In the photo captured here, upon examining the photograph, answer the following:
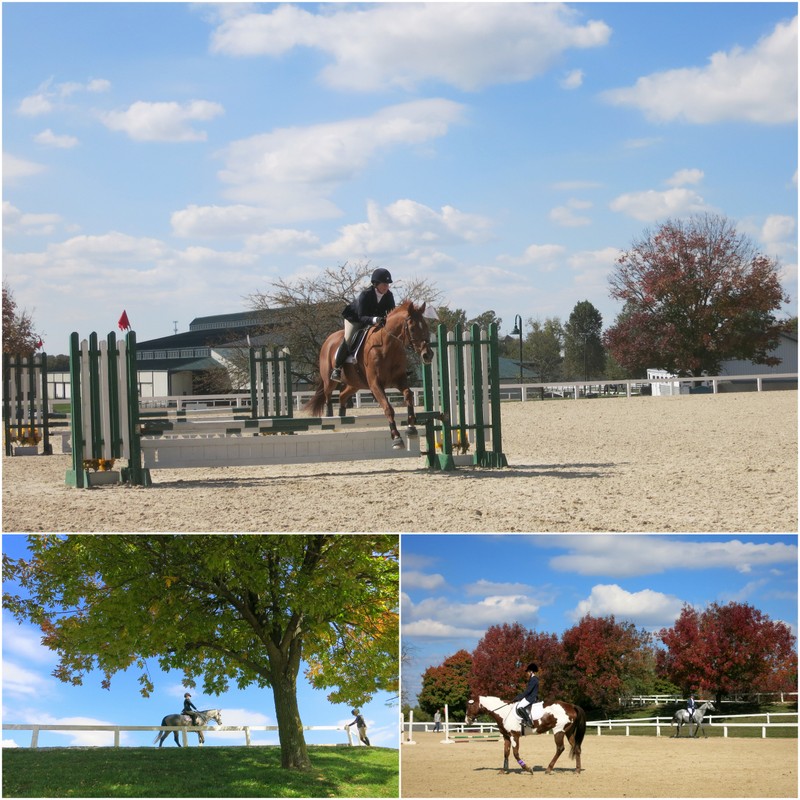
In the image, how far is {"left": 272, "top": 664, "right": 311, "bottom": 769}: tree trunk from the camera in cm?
1023

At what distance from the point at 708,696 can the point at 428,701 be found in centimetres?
893

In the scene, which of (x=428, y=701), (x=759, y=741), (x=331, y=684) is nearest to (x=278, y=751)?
(x=331, y=684)

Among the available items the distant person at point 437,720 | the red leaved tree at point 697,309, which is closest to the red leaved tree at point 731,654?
the distant person at point 437,720

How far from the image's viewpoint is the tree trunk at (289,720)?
10234mm

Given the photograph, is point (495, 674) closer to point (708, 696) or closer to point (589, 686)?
point (589, 686)

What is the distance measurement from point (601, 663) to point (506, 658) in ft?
12.1

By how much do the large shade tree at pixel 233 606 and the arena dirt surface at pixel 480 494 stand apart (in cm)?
31

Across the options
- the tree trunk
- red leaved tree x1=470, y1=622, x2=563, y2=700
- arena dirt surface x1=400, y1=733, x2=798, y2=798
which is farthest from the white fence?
the tree trunk

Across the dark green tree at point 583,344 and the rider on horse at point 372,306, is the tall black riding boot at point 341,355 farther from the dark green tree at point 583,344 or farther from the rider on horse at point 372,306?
the dark green tree at point 583,344

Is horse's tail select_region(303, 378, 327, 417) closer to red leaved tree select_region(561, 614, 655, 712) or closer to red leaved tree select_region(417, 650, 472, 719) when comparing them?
red leaved tree select_region(561, 614, 655, 712)

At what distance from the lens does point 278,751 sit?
10484 mm

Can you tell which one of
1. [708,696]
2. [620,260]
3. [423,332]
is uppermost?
[620,260]

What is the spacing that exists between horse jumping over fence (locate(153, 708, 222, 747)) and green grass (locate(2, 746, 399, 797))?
62 centimetres

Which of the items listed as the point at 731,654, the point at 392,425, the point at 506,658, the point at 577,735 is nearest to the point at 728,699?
the point at 731,654
